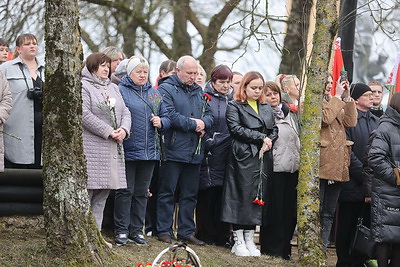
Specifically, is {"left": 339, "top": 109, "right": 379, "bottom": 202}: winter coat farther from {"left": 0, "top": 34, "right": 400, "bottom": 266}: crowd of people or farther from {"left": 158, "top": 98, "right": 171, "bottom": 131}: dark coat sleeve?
{"left": 158, "top": 98, "right": 171, "bottom": 131}: dark coat sleeve

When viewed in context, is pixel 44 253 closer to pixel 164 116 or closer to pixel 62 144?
pixel 62 144

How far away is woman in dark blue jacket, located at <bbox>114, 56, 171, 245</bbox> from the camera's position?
350 inches

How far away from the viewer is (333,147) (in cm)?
960

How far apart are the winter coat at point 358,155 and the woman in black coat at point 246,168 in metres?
1.12

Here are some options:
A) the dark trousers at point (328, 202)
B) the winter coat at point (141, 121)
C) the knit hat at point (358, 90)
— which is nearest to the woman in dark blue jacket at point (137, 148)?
the winter coat at point (141, 121)

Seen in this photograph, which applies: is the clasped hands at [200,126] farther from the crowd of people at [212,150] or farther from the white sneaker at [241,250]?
the white sneaker at [241,250]

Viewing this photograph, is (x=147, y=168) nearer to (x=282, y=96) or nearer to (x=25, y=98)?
(x=25, y=98)

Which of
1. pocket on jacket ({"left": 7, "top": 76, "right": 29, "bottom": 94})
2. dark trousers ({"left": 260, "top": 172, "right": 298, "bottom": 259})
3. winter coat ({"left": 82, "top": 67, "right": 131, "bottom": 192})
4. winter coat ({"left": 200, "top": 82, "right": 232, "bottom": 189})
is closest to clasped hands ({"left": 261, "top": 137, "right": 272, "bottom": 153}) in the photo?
dark trousers ({"left": 260, "top": 172, "right": 298, "bottom": 259})

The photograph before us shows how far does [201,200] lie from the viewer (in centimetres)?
1020

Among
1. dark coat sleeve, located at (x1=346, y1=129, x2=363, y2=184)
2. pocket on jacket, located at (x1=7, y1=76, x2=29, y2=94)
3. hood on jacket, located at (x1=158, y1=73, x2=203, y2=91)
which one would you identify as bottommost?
dark coat sleeve, located at (x1=346, y1=129, x2=363, y2=184)

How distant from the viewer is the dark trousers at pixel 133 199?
8.91 meters

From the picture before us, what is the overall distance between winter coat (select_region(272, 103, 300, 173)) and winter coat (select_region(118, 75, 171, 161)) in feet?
4.41

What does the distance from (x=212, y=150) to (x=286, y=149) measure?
0.87 metres

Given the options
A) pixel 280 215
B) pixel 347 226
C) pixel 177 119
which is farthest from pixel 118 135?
pixel 347 226
